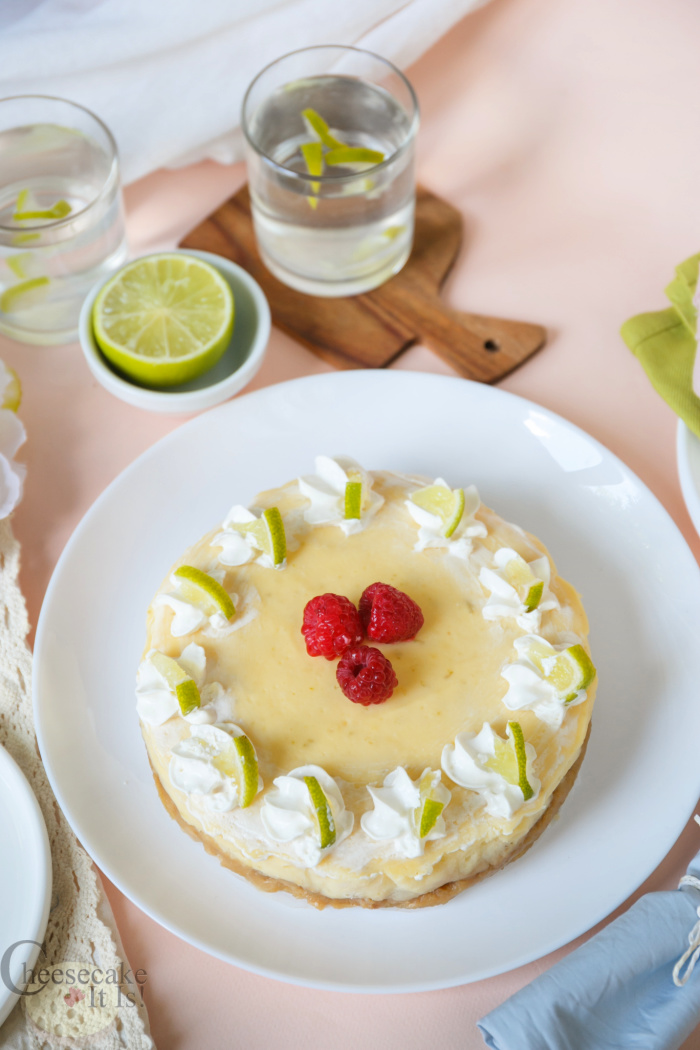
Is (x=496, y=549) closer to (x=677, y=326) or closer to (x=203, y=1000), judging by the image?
(x=677, y=326)

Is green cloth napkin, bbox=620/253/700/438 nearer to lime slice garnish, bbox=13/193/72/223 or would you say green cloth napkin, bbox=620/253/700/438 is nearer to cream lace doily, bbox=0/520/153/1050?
lime slice garnish, bbox=13/193/72/223

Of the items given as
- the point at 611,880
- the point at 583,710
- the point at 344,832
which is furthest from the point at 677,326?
the point at 344,832

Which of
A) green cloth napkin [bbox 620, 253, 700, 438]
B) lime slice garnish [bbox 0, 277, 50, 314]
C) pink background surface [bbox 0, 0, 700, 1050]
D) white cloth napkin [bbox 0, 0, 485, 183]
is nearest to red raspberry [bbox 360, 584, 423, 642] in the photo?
pink background surface [bbox 0, 0, 700, 1050]

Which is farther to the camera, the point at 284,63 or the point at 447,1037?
the point at 284,63

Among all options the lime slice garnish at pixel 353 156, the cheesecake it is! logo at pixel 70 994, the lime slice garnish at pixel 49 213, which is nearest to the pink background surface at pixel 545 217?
the lime slice garnish at pixel 49 213

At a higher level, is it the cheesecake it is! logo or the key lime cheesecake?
the key lime cheesecake
